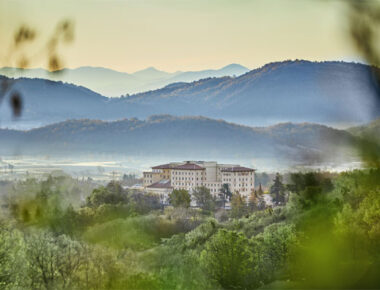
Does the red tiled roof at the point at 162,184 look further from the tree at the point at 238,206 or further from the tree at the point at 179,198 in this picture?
the tree at the point at 238,206

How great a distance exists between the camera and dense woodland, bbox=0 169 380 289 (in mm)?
7824

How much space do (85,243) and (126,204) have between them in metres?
3.91

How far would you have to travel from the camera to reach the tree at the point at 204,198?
621 inches

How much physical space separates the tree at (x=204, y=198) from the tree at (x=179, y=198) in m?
0.28

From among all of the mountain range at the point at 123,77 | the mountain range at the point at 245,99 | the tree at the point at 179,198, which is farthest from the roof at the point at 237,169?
the mountain range at the point at 123,77

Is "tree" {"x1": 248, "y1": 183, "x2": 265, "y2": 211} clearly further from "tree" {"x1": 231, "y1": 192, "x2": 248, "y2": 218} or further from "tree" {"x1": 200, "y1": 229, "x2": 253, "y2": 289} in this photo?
"tree" {"x1": 200, "y1": 229, "x2": 253, "y2": 289}

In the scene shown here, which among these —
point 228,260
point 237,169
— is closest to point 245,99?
point 237,169

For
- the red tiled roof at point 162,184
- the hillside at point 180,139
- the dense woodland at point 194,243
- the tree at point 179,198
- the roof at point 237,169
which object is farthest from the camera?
the roof at point 237,169

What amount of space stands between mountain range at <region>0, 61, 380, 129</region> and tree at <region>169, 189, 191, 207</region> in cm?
427

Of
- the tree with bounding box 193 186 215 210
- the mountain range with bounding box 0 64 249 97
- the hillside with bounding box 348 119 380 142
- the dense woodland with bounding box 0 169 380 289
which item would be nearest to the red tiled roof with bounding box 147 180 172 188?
the tree with bounding box 193 186 215 210

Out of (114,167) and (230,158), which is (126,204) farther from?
(230,158)

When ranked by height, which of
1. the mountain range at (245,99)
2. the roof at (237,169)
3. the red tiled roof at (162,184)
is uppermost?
the mountain range at (245,99)

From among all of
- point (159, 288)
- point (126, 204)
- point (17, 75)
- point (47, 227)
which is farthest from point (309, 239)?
point (17, 75)

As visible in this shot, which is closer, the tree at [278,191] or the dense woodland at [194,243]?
the dense woodland at [194,243]
